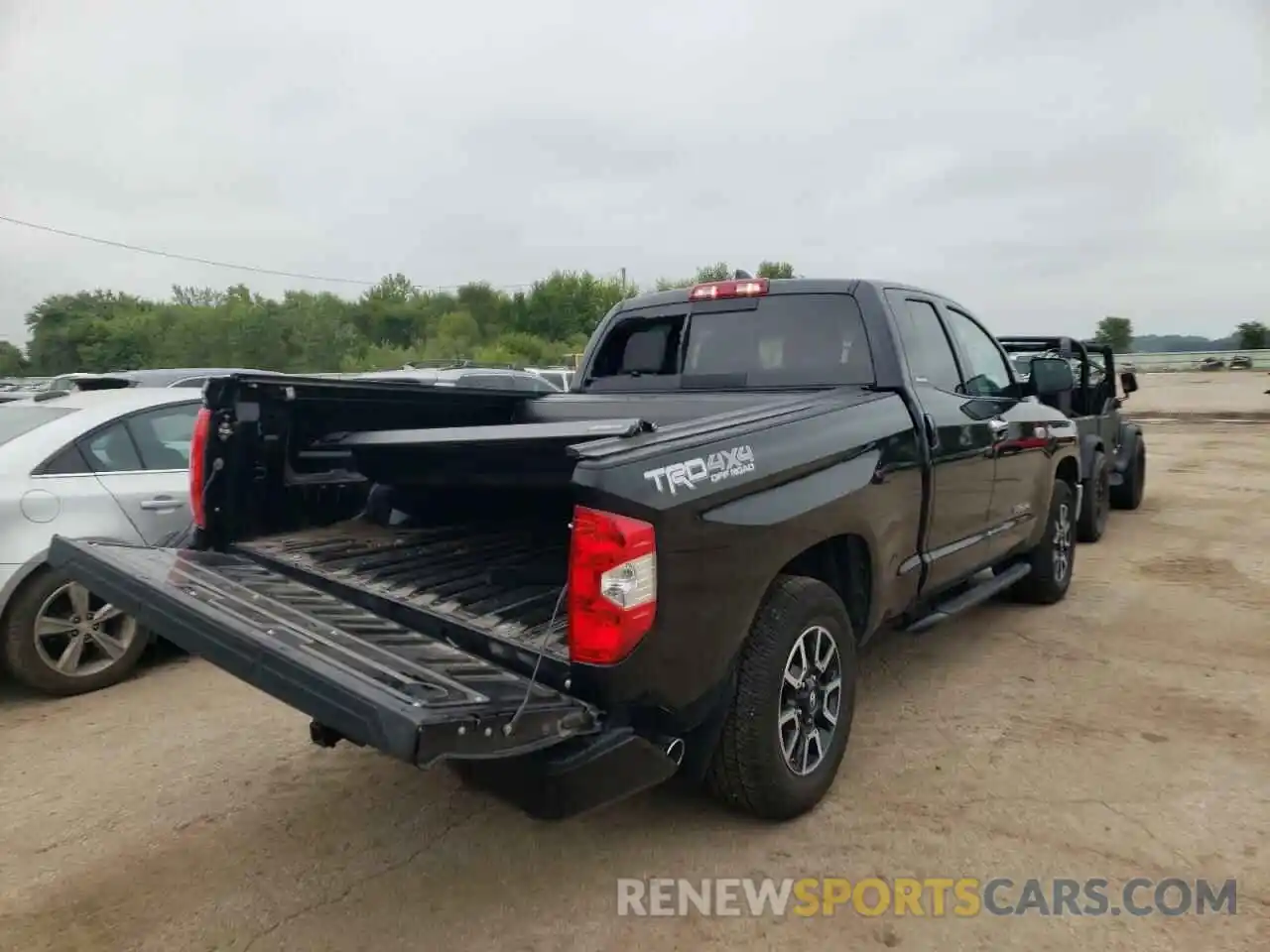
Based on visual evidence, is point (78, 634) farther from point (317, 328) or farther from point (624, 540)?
point (317, 328)

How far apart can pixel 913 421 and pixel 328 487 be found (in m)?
2.61

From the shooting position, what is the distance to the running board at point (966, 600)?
4266 mm

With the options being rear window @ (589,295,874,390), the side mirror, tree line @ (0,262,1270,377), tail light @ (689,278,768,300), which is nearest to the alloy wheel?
rear window @ (589,295,874,390)

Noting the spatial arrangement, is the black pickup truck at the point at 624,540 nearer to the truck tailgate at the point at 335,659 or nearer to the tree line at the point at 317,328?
the truck tailgate at the point at 335,659

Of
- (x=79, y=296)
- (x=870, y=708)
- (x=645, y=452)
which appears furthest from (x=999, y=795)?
(x=79, y=296)

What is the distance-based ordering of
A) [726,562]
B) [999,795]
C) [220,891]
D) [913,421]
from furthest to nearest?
1. [913,421]
2. [999,795]
3. [220,891]
4. [726,562]

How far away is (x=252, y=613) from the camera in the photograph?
2779mm

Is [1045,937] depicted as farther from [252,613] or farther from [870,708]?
[252,613]

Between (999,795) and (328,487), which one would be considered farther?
(328,487)

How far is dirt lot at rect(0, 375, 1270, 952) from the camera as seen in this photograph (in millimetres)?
2723

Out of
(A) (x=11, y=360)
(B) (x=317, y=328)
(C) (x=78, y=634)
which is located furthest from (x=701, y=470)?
(A) (x=11, y=360)

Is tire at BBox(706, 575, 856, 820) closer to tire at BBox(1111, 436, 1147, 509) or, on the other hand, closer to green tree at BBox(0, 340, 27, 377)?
tire at BBox(1111, 436, 1147, 509)

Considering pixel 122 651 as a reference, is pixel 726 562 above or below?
above
